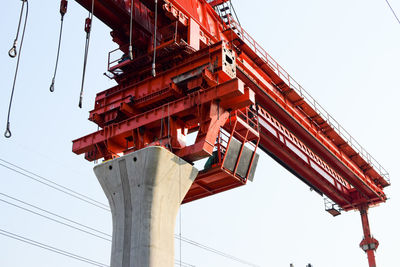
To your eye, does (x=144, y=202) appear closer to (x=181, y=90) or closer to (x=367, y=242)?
(x=181, y=90)

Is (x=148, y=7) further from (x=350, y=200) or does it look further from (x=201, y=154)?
(x=350, y=200)

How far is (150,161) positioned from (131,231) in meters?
→ 1.69

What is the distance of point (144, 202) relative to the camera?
41.9 feet

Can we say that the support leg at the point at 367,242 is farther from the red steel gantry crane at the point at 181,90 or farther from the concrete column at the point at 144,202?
the concrete column at the point at 144,202

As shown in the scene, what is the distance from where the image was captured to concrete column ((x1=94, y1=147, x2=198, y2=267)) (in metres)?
12.4

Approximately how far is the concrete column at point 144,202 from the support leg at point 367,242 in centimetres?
1753

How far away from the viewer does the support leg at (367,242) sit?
28.1m

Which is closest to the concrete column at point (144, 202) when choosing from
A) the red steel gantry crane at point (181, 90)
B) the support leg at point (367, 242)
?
the red steel gantry crane at point (181, 90)

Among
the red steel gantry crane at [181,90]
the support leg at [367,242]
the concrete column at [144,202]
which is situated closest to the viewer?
the concrete column at [144,202]

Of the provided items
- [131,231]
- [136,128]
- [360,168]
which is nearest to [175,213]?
[131,231]

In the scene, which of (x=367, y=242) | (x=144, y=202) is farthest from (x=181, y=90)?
(x=367, y=242)

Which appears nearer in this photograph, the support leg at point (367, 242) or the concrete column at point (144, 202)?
the concrete column at point (144, 202)

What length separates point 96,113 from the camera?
56.4ft

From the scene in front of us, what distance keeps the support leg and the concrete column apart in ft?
57.5
